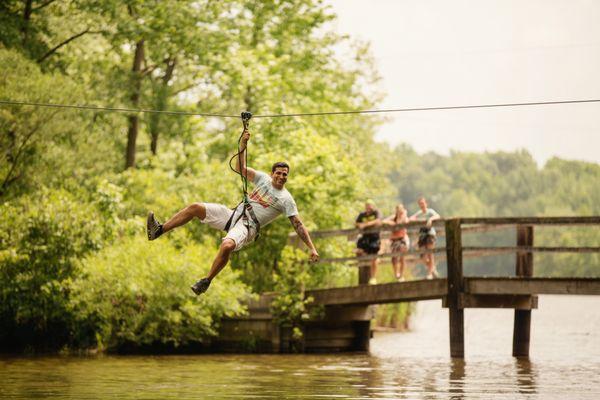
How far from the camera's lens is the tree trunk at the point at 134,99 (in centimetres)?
3306

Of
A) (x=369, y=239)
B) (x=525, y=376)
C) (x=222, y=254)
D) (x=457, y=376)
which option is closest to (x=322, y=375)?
(x=457, y=376)

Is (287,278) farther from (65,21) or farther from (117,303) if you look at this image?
(65,21)

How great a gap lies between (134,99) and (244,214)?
19686mm

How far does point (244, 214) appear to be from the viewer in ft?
47.5

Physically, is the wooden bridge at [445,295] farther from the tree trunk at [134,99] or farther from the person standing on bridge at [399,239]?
the tree trunk at [134,99]

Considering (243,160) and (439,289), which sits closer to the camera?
(243,160)

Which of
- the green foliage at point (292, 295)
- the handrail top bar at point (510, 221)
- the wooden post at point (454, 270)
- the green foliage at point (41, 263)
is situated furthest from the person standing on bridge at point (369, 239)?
the green foliage at point (41, 263)

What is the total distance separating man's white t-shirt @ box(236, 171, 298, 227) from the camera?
14.5 meters

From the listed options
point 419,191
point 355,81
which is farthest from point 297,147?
point 419,191

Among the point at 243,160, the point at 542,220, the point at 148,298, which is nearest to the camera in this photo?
the point at 243,160

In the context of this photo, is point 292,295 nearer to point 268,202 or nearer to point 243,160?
point 268,202

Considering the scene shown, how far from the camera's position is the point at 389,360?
75.0 ft

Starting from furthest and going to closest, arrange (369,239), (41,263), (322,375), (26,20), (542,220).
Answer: (26,20), (41,263), (369,239), (542,220), (322,375)

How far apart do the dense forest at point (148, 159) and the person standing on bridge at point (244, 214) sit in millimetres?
8685
